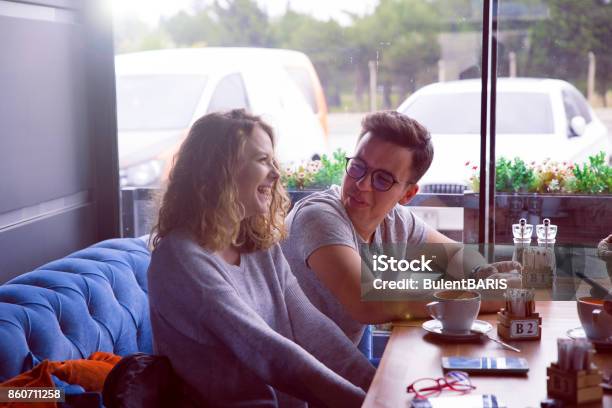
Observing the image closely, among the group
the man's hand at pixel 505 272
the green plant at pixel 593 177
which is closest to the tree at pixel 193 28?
the green plant at pixel 593 177

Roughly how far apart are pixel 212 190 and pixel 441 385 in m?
0.73

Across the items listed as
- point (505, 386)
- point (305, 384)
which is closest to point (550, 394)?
point (505, 386)

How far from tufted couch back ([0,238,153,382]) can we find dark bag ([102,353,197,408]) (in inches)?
11.2

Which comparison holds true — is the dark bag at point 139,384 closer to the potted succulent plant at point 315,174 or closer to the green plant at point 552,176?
the potted succulent plant at point 315,174

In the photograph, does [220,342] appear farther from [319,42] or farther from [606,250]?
[319,42]

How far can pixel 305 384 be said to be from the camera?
68.8 inches

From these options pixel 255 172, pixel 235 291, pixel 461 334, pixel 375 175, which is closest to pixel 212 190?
pixel 255 172

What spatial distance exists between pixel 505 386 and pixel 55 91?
205 centimetres

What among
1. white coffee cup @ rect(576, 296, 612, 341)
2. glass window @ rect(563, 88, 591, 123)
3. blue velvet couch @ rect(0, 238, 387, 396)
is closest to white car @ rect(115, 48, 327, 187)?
blue velvet couch @ rect(0, 238, 387, 396)

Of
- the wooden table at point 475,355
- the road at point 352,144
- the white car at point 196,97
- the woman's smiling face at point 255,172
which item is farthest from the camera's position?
the white car at point 196,97

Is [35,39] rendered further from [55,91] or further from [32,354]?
[32,354]

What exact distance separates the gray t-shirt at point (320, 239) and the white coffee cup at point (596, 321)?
0.65 meters

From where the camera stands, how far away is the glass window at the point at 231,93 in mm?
3420

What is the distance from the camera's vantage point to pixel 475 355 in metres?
1.74
